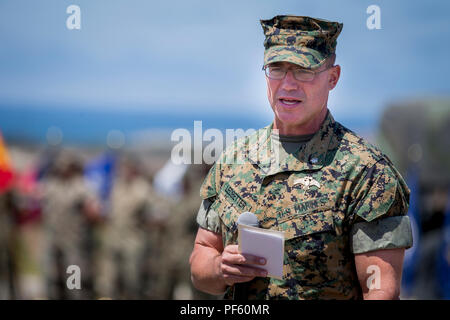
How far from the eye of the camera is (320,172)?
2.67 metres

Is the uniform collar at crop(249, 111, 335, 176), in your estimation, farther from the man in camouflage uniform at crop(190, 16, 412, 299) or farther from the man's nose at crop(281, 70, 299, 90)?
the man's nose at crop(281, 70, 299, 90)

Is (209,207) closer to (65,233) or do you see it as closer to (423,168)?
(65,233)

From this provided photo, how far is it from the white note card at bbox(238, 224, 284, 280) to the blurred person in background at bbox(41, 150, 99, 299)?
6447 mm

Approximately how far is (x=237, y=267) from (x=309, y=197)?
1.45 ft

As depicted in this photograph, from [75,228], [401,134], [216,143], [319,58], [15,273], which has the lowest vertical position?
[15,273]

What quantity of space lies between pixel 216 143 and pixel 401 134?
8.62 meters

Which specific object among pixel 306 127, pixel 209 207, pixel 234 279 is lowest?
pixel 234 279

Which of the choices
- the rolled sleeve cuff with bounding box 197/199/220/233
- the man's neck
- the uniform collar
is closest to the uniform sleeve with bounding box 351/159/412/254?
the uniform collar

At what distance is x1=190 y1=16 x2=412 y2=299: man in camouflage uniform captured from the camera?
8.22ft

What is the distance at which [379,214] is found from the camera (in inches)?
97.0

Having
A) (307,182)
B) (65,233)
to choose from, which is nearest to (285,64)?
(307,182)
